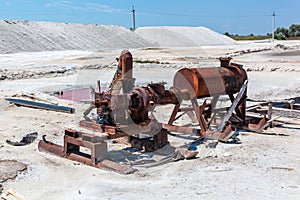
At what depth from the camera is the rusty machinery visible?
577 centimetres

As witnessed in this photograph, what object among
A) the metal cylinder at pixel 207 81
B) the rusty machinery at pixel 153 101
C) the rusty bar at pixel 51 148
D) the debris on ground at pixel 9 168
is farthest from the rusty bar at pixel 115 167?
the metal cylinder at pixel 207 81

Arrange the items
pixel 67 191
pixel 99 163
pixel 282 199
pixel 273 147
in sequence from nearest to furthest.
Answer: pixel 282 199, pixel 67 191, pixel 99 163, pixel 273 147

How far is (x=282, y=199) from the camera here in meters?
4.42

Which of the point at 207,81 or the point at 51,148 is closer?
the point at 51,148

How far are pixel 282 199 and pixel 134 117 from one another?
2381 mm

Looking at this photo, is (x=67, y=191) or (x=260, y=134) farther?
(x=260, y=134)

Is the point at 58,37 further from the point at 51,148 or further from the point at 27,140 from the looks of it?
the point at 51,148

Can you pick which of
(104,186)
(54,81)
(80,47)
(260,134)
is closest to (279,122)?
(260,134)

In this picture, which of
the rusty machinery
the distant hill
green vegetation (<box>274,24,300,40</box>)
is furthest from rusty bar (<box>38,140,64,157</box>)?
green vegetation (<box>274,24,300,40</box>)

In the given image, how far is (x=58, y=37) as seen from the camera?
46469mm

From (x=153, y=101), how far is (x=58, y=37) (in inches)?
1667

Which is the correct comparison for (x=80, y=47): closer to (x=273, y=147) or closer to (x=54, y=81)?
(x=54, y=81)

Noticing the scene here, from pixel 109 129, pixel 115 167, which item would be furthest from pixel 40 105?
pixel 115 167

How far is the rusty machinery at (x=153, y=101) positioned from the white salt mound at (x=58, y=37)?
32.3m
